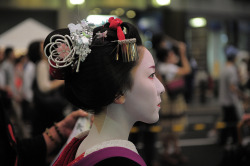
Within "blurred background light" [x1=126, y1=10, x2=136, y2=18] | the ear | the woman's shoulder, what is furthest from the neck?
"blurred background light" [x1=126, y1=10, x2=136, y2=18]

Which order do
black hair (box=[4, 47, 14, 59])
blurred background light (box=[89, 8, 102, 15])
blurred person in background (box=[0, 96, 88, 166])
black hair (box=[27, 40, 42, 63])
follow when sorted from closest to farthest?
blurred person in background (box=[0, 96, 88, 166]), black hair (box=[27, 40, 42, 63]), black hair (box=[4, 47, 14, 59]), blurred background light (box=[89, 8, 102, 15])

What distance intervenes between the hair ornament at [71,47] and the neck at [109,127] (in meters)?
0.23

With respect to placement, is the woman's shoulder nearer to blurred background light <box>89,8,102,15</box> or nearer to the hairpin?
the hairpin

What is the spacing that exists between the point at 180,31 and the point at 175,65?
8764mm

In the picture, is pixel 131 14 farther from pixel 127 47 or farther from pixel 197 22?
pixel 127 47

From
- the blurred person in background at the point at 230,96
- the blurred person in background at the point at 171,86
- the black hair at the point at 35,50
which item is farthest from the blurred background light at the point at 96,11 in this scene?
the black hair at the point at 35,50

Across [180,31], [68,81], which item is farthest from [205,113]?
[68,81]

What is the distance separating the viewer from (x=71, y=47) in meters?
1.35

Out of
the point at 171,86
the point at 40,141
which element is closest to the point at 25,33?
the point at 171,86

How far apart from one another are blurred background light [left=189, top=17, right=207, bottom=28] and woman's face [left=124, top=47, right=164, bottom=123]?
15.4 metres

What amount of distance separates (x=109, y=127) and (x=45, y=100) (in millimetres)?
2761

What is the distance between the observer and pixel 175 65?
16.9 feet

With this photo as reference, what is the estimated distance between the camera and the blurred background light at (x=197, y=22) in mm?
16359

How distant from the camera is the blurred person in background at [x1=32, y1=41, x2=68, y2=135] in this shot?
13.0 feet
